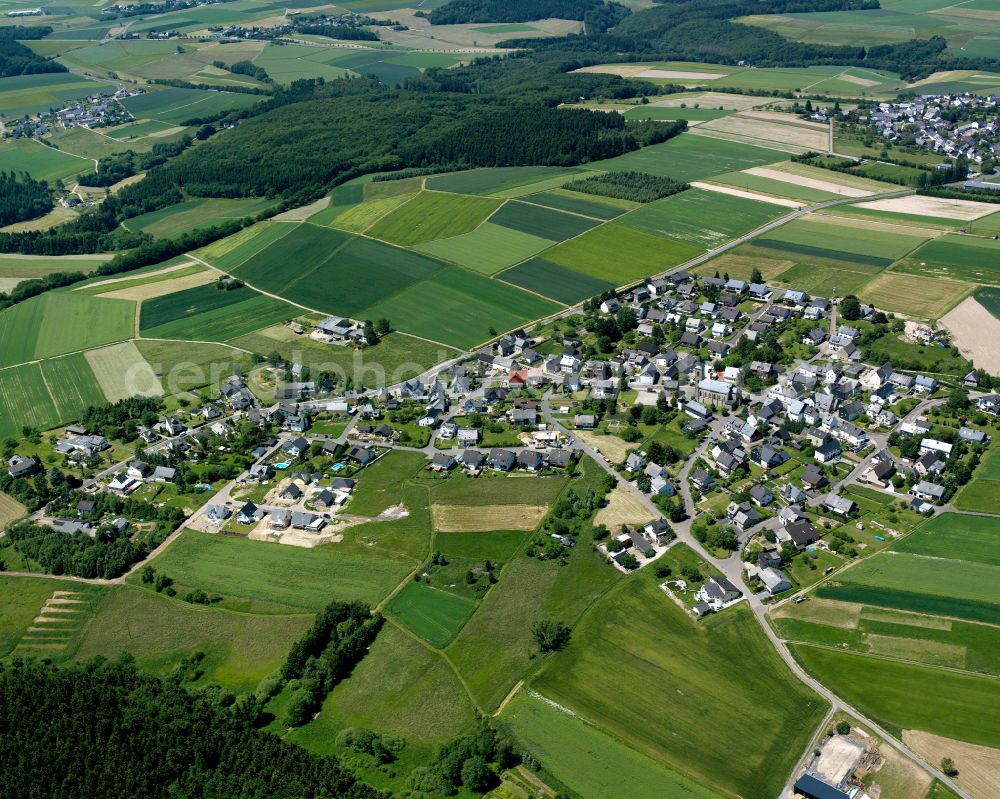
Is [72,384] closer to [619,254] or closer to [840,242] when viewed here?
[619,254]

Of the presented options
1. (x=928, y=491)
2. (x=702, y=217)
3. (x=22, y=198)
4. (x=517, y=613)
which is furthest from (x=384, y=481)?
(x=22, y=198)

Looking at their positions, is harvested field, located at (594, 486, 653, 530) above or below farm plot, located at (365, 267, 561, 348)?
below

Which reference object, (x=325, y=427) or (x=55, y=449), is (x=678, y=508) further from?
(x=55, y=449)

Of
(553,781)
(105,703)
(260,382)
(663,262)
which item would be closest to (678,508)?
(553,781)

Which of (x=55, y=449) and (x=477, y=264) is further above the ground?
(x=477, y=264)

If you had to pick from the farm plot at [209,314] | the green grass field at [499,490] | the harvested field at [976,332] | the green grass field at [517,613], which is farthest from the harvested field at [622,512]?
the farm plot at [209,314]

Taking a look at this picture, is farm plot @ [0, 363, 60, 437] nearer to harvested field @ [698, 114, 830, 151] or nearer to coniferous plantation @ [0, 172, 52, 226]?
coniferous plantation @ [0, 172, 52, 226]

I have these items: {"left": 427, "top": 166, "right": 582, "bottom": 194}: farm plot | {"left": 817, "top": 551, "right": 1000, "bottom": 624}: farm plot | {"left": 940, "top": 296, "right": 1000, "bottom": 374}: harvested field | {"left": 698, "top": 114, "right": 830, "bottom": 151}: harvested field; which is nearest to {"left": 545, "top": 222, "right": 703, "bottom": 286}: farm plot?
{"left": 427, "top": 166, "right": 582, "bottom": 194}: farm plot
